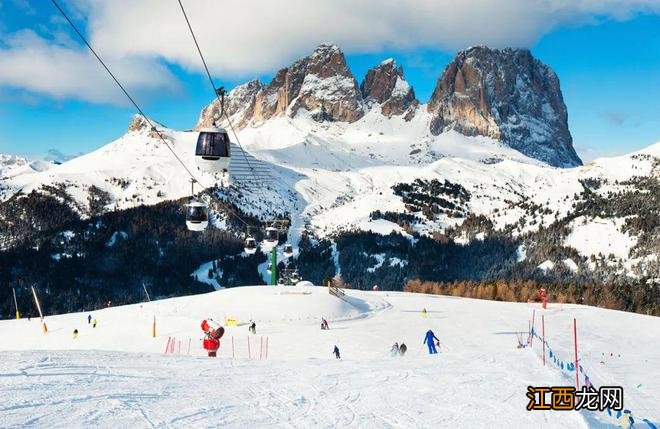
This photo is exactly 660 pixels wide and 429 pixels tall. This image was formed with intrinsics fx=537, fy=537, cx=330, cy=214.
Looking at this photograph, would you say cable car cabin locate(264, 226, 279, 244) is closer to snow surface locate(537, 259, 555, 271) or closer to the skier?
the skier

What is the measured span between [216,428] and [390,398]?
515 centimetres

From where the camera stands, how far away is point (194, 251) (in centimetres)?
18838

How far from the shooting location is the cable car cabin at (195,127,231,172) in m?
18.7

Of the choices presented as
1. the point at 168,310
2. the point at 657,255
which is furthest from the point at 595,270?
the point at 168,310

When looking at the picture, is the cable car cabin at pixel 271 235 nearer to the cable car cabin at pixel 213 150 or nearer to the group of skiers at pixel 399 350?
the group of skiers at pixel 399 350

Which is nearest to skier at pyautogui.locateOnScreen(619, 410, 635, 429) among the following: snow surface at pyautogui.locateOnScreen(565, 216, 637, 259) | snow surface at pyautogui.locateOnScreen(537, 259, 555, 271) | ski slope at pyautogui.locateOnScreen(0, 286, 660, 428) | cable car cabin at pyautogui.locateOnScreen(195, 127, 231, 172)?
ski slope at pyautogui.locateOnScreen(0, 286, 660, 428)

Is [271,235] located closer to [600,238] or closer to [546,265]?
[546,265]

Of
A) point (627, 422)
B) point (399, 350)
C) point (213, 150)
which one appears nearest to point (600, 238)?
point (399, 350)

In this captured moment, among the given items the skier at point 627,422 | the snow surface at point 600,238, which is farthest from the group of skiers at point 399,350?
the snow surface at point 600,238

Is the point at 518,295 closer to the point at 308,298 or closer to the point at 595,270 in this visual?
the point at 308,298

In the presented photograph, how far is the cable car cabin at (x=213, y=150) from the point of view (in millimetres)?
Result: 18688

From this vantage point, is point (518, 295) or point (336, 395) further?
point (518, 295)

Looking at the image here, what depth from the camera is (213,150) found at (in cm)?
1873

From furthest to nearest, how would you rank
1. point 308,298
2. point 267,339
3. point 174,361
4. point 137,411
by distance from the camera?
point 308,298
point 267,339
point 174,361
point 137,411
